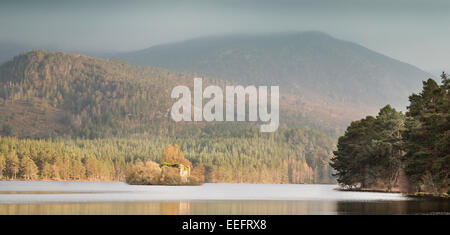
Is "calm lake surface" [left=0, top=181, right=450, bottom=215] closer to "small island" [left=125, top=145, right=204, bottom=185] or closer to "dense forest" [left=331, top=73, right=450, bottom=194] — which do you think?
"dense forest" [left=331, top=73, right=450, bottom=194]

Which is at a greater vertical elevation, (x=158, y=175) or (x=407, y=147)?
(x=407, y=147)

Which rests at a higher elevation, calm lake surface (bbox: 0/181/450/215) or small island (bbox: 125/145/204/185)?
calm lake surface (bbox: 0/181/450/215)

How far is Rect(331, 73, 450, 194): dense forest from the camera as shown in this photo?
247 feet

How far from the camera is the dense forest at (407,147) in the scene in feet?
247

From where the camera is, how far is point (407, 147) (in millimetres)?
81688

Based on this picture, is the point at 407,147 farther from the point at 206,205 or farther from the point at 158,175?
the point at 158,175

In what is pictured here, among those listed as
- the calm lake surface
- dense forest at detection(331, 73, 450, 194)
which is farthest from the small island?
the calm lake surface

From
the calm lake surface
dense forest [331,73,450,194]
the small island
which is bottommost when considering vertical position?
the small island

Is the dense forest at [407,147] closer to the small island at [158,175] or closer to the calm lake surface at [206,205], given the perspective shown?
the calm lake surface at [206,205]

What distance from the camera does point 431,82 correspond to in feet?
284

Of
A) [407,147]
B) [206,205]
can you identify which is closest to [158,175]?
[407,147]
